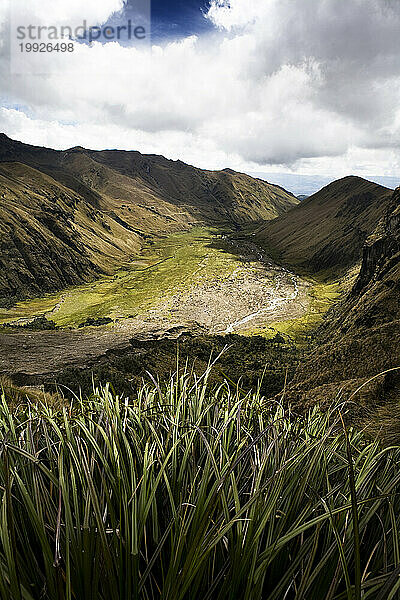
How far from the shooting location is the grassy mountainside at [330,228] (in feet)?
276

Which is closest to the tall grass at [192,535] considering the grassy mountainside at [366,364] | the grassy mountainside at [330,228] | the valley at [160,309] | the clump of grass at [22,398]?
the clump of grass at [22,398]

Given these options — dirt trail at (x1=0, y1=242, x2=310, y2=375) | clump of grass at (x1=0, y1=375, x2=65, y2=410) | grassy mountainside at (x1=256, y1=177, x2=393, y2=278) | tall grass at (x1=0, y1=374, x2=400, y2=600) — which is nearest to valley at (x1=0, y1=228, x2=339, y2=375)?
dirt trail at (x1=0, y1=242, x2=310, y2=375)

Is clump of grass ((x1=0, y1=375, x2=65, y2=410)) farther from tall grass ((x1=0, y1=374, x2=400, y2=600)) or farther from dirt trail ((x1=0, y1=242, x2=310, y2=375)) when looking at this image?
dirt trail ((x1=0, y1=242, x2=310, y2=375))

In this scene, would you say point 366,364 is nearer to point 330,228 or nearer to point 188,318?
point 188,318

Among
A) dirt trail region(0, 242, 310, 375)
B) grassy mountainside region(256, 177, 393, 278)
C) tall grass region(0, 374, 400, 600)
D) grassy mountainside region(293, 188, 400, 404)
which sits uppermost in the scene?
grassy mountainside region(256, 177, 393, 278)

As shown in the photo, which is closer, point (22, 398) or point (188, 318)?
point (22, 398)

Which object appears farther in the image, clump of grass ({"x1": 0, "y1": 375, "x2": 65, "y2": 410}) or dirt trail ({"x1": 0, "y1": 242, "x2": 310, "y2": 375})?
dirt trail ({"x1": 0, "y1": 242, "x2": 310, "y2": 375})

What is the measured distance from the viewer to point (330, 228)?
99.8 meters

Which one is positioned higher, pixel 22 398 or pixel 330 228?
pixel 330 228

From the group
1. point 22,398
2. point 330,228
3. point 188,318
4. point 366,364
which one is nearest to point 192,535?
point 22,398

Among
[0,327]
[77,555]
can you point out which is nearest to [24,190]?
[0,327]

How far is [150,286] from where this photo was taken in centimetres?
7075

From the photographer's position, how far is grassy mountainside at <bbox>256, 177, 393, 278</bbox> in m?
84.2

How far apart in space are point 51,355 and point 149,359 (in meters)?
7.92
